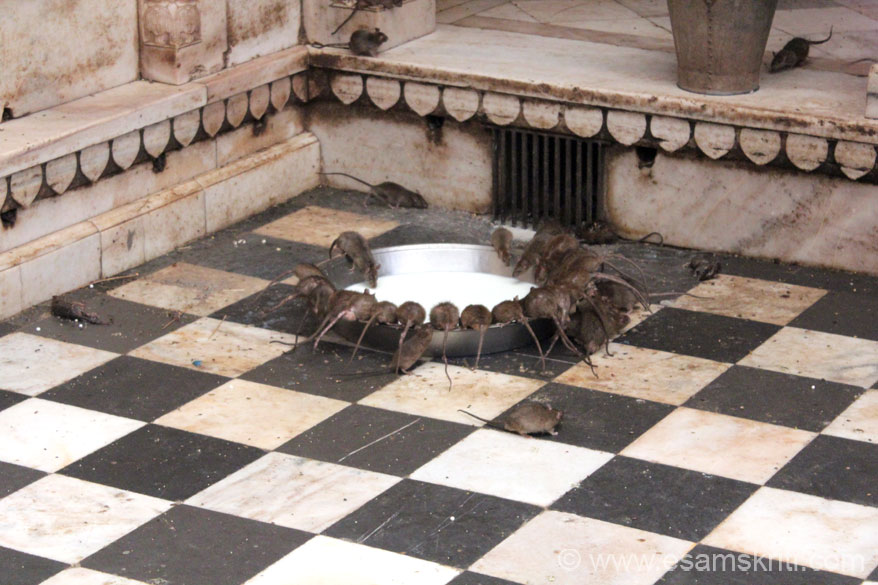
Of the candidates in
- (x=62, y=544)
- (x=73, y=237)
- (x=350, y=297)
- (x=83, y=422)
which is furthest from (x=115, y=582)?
(x=73, y=237)

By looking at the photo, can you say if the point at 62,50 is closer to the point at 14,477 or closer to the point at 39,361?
the point at 39,361

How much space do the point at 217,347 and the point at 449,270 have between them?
42.2 inches

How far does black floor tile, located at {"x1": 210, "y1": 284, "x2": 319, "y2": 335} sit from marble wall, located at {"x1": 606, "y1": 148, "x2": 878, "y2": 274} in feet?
5.28

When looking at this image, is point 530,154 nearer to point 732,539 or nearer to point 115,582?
point 732,539

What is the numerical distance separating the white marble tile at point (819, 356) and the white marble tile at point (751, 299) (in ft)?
0.59

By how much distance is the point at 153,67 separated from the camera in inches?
245

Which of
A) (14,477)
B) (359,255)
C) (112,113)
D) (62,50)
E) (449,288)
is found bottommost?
(14,477)

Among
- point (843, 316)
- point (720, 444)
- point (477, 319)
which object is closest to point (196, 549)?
point (477, 319)

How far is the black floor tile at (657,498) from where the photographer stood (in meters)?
4.04

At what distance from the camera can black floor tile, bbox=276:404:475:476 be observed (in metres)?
4.41

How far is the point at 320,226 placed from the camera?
6582 mm

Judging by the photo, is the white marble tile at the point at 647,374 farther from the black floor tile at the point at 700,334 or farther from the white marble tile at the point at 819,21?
the white marble tile at the point at 819,21

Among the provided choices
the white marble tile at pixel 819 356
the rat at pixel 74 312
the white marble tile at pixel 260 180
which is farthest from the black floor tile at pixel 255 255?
the white marble tile at pixel 819 356

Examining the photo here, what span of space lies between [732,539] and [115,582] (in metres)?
1.65
